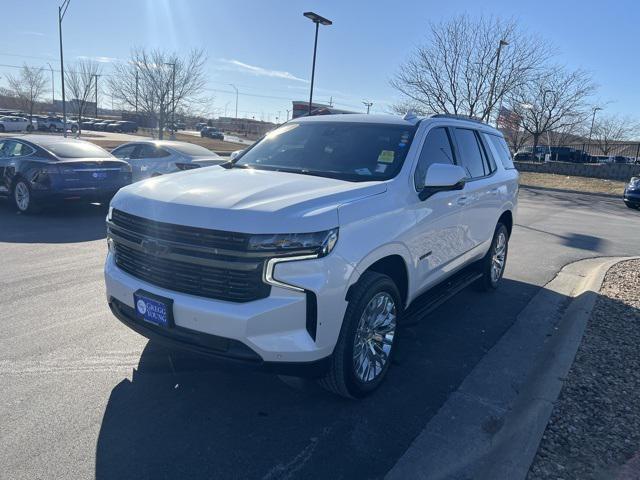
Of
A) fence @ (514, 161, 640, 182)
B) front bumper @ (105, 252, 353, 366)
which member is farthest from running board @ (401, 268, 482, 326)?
fence @ (514, 161, 640, 182)

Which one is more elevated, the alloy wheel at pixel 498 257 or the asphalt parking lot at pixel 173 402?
the alloy wheel at pixel 498 257

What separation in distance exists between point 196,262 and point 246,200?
0.48 metres

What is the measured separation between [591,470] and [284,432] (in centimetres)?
176

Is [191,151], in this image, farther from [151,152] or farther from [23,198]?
[23,198]

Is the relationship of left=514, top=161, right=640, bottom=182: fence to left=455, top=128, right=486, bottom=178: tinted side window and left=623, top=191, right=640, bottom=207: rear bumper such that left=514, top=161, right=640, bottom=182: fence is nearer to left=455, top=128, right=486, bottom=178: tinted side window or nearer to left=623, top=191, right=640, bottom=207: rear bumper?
left=623, top=191, right=640, bottom=207: rear bumper

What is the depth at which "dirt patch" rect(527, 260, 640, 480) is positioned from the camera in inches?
113

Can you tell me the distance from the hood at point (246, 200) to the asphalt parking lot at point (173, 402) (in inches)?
45.1

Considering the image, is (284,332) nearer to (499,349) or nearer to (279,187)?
(279,187)

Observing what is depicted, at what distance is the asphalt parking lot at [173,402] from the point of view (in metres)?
2.87

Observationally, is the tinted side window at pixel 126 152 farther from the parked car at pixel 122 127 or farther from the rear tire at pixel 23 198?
the parked car at pixel 122 127

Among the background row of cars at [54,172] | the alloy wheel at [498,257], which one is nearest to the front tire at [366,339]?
the alloy wheel at [498,257]

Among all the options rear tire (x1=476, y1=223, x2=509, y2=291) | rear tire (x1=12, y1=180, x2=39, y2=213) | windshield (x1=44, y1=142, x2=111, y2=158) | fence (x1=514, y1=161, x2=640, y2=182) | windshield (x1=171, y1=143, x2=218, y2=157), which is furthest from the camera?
fence (x1=514, y1=161, x2=640, y2=182)

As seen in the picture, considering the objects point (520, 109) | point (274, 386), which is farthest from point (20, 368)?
point (520, 109)

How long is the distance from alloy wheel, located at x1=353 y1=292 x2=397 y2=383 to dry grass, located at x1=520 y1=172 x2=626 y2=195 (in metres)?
25.2
